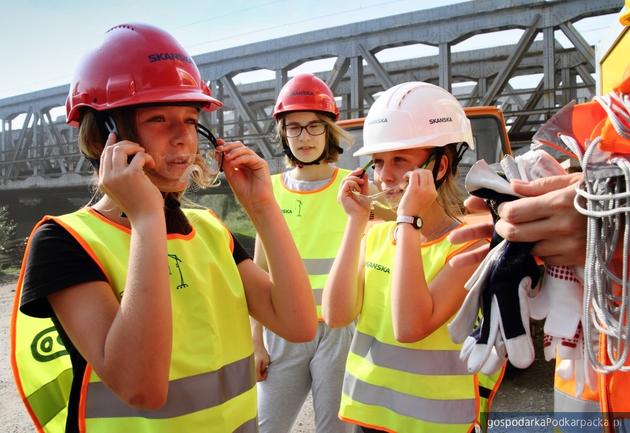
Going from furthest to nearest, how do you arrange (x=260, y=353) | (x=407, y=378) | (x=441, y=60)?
1. (x=441, y=60)
2. (x=260, y=353)
3. (x=407, y=378)

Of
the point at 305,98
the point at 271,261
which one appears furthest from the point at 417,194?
the point at 305,98

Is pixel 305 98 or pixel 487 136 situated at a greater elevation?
pixel 305 98

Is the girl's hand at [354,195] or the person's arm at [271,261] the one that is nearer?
the person's arm at [271,261]

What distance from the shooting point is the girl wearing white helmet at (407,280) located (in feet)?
5.87

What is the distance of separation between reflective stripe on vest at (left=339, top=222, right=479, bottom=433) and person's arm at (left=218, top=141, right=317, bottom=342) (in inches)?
15.7

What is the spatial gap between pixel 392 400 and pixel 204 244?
91 cm

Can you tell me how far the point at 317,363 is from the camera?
2.68 meters

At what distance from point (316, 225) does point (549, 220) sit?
1.92 meters

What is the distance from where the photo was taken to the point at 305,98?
3.40 m

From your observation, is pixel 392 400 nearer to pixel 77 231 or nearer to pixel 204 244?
pixel 204 244

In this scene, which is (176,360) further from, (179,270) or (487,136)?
(487,136)

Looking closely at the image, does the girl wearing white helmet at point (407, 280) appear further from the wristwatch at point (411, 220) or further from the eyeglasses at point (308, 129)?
the eyeglasses at point (308, 129)

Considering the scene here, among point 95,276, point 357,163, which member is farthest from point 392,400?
point 357,163

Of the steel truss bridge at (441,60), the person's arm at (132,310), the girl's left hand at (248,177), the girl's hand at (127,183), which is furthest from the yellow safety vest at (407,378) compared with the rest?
the steel truss bridge at (441,60)
